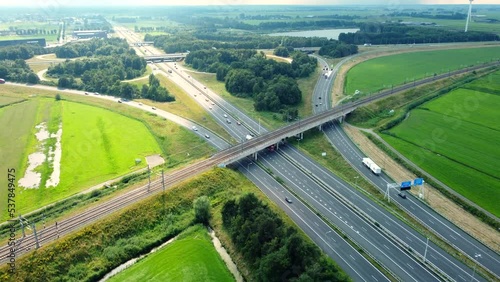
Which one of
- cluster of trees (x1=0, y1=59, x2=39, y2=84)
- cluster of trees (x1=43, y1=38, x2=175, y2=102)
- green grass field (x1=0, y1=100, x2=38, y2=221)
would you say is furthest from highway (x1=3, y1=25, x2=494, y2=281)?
cluster of trees (x1=0, y1=59, x2=39, y2=84)

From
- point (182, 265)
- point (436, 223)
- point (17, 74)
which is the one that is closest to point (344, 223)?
point (436, 223)

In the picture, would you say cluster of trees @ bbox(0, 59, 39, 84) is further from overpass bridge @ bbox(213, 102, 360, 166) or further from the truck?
the truck

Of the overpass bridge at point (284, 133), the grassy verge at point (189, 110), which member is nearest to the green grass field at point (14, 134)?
the grassy verge at point (189, 110)

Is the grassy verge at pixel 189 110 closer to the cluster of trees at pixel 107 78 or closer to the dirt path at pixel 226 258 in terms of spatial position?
the cluster of trees at pixel 107 78

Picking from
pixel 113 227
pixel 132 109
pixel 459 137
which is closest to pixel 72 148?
pixel 132 109

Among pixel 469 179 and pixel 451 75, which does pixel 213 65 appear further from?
pixel 469 179

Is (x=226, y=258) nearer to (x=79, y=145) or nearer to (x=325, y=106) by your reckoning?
(x=79, y=145)

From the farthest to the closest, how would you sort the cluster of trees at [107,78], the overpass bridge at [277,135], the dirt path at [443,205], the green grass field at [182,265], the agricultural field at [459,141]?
the cluster of trees at [107,78] < the overpass bridge at [277,135] < the agricultural field at [459,141] < the dirt path at [443,205] < the green grass field at [182,265]
